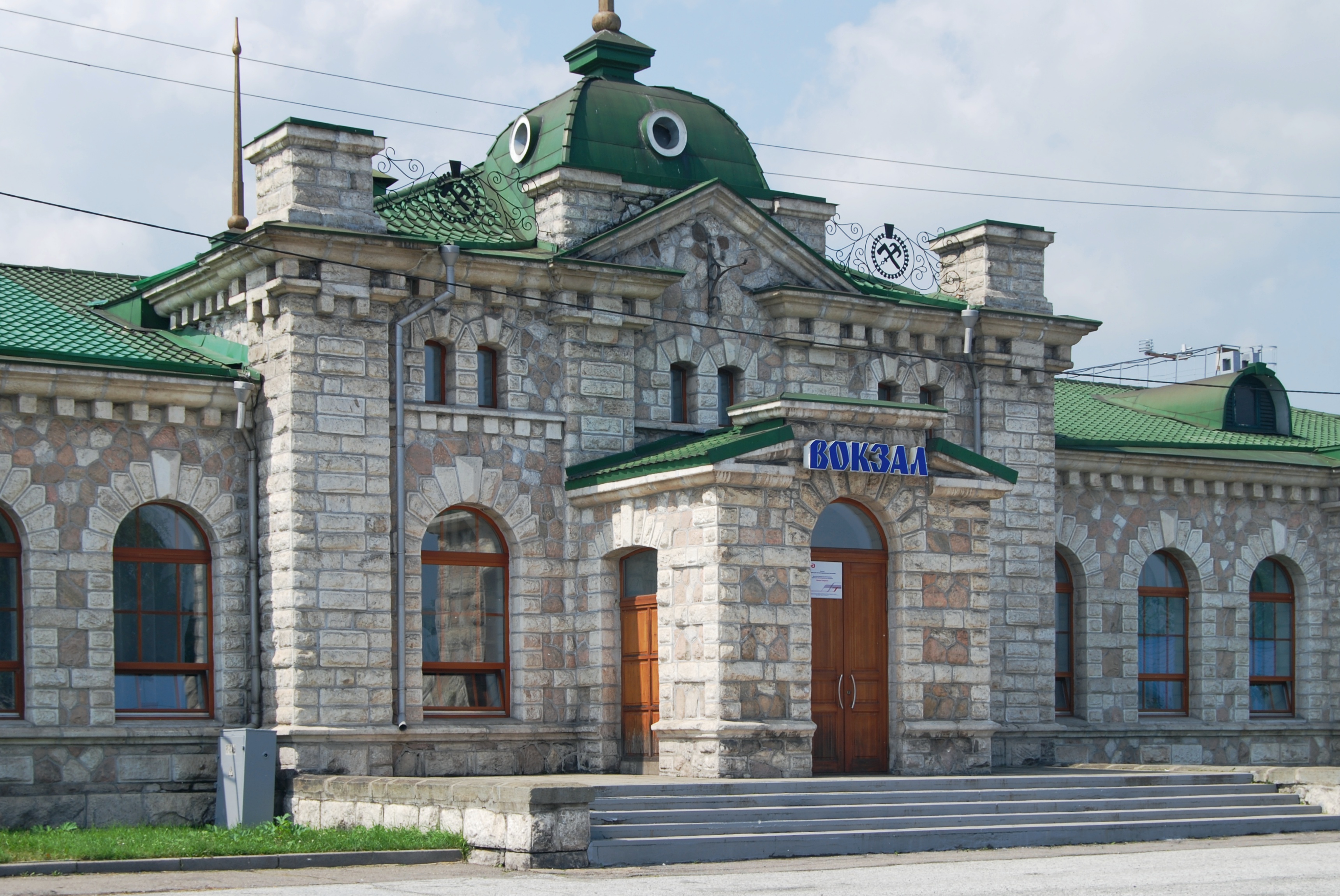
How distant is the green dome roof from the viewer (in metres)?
25.5

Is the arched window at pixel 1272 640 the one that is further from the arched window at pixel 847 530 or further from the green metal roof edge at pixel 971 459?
the arched window at pixel 847 530

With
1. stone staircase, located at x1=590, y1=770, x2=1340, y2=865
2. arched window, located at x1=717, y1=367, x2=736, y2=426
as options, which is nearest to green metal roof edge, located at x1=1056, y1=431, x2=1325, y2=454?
arched window, located at x1=717, y1=367, x2=736, y2=426

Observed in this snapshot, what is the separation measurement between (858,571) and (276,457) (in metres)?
7.35

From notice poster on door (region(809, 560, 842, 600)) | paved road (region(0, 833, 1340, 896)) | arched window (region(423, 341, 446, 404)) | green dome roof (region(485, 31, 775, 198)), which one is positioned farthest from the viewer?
green dome roof (region(485, 31, 775, 198))

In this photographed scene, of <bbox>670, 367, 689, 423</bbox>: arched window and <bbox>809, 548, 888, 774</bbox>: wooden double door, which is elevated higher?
<bbox>670, 367, 689, 423</bbox>: arched window

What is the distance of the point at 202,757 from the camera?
72.0ft

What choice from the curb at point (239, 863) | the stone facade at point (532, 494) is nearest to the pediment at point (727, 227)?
the stone facade at point (532, 494)

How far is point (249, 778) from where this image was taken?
20.8 metres

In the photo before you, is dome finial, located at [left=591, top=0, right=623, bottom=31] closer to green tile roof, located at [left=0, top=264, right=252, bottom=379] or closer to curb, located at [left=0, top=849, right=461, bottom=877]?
green tile roof, located at [left=0, top=264, right=252, bottom=379]

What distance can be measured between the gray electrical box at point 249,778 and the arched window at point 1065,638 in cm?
1291

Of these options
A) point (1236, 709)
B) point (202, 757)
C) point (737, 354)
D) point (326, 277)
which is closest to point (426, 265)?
point (326, 277)

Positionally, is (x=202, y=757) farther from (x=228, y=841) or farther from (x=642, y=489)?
(x=642, y=489)

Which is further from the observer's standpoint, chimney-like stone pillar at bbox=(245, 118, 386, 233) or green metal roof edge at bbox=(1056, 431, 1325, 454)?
green metal roof edge at bbox=(1056, 431, 1325, 454)

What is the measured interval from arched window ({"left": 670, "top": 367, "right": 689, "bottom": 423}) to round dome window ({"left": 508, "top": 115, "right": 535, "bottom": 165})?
389 cm
